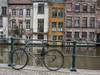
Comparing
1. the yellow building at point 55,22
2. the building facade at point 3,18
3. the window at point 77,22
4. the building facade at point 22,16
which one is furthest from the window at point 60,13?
the building facade at point 3,18

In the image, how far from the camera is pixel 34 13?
29.1m

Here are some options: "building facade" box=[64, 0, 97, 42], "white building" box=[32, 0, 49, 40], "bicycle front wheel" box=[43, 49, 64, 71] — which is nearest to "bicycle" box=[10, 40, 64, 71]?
"bicycle front wheel" box=[43, 49, 64, 71]

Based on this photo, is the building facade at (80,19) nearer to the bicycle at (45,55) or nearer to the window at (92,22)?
the window at (92,22)

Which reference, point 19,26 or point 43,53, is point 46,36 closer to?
point 19,26

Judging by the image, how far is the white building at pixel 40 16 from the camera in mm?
28984

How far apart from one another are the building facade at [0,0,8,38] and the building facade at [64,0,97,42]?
1396 cm

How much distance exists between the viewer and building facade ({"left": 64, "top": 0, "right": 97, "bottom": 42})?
29000 millimetres

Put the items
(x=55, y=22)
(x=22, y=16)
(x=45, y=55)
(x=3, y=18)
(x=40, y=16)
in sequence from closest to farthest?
(x=45, y=55) → (x=40, y=16) → (x=55, y=22) → (x=3, y=18) → (x=22, y=16)

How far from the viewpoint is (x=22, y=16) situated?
97.3 feet

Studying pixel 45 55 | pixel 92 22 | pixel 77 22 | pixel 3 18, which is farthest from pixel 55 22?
pixel 45 55

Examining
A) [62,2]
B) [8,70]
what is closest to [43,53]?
[8,70]

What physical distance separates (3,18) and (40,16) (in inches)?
347

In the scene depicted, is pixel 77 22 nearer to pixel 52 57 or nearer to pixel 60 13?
pixel 60 13

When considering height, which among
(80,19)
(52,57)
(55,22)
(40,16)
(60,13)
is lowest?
(52,57)
